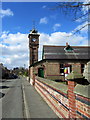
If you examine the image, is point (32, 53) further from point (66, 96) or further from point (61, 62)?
point (66, 96)

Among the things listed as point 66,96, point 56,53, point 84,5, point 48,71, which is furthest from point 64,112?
point 56,53

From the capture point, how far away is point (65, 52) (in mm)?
32188

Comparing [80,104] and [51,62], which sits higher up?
[51,62]

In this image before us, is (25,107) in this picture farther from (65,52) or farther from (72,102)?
(65,52)

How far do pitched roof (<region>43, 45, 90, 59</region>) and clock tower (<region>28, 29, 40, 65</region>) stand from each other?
7.28 meters

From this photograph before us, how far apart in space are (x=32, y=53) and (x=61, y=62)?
37.2ft

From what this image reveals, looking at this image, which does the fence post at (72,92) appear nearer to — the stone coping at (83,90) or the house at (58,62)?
the stone coping at (83,90)

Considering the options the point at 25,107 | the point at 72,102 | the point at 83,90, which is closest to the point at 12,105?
the point at 25,107

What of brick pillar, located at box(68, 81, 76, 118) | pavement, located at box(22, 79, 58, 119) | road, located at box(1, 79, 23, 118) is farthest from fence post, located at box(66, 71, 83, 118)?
road, located at box(1, 79, 23, 118)

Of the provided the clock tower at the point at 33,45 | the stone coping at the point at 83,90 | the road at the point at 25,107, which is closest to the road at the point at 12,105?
the road at the point at 25,107

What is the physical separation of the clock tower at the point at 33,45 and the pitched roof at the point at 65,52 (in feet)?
23.9

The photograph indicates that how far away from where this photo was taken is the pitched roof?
30.8 metres

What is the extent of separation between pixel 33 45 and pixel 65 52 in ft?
35.2

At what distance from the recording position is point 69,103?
572 centimetres
